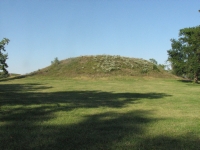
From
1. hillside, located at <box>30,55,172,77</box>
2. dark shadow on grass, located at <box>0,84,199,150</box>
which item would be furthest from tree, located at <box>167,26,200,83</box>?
dark shadow on grass, located at <box>0,84,199,150</box>

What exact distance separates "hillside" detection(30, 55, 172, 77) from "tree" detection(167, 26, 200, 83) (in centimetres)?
609

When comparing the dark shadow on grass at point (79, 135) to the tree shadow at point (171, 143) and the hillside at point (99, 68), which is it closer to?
the tree shadow at point (171, 143)

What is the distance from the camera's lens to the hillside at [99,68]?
148 ft

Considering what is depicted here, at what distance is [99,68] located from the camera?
47.3 meters

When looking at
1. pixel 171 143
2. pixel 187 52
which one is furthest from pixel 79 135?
pixel 187 52

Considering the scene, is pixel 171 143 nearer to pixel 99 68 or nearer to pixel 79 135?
pixel 79 135

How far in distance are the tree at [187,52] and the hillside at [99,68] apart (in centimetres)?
609

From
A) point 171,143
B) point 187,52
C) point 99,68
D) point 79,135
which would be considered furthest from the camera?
point 99,68

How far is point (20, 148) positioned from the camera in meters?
4.75

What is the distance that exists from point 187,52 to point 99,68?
1803cm

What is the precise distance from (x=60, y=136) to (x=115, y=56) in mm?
51614

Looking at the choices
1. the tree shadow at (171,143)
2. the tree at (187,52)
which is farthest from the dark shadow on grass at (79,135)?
the tree at (187,52)

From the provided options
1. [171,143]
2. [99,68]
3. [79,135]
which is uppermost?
[99,68]

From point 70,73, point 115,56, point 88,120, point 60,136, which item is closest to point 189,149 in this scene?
point 60,136
